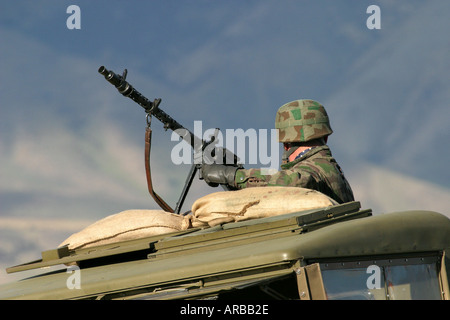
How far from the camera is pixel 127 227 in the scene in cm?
631

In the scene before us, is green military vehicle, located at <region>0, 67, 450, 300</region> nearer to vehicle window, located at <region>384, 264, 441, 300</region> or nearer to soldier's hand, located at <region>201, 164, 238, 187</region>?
vehicle window, located at <region>384, 264, 441, 300</region>

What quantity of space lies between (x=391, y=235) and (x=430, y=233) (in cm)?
41

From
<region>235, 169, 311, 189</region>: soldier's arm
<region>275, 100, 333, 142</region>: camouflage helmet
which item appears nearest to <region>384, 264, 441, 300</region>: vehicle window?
<region>235, 169, 311, 189</region>: soldier's arm

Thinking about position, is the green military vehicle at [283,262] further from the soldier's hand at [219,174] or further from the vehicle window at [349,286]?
the soldier's hand at [219,174]

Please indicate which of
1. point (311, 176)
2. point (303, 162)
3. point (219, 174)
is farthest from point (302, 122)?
point (219, 174)

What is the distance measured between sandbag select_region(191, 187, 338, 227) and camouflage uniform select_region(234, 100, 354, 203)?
2.03 feet

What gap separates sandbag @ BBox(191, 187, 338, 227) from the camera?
5.80 meters

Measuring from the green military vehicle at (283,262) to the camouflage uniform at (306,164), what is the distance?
2.89ft

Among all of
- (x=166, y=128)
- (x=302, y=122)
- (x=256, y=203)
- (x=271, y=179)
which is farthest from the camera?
(x=166, y=128)

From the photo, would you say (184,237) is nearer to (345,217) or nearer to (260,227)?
(260,227)

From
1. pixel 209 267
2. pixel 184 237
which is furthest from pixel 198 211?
pixel 209 267

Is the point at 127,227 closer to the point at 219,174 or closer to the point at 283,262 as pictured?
the point at 219,174

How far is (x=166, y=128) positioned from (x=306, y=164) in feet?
9.43
